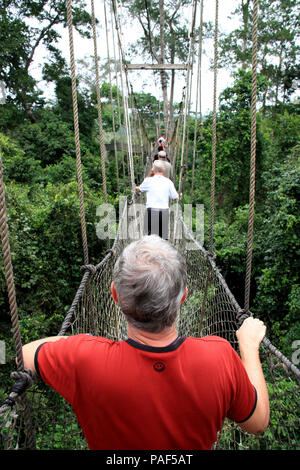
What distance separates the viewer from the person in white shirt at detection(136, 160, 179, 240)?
225 cm

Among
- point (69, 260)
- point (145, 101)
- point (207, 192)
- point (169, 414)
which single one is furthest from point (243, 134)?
point (145, 101)

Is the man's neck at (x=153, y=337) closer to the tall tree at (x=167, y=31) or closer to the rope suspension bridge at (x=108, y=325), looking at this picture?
the rope suspension bridge at (x=108, y=325)

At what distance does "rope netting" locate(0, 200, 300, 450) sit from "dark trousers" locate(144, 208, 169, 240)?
0.27 m

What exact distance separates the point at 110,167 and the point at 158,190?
730 cm

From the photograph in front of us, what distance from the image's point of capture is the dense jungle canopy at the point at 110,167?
3959 mm

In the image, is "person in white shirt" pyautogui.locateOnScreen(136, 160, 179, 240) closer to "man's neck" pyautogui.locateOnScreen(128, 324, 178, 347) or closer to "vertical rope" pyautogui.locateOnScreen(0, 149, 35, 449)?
"vertical rope" pyautogui.locateOnScreen(0, 149, 35, 449)

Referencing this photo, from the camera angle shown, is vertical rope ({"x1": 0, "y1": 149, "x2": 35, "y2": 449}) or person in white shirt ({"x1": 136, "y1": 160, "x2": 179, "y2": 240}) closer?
vertical rope ({"x1": 0, "y1": 149, "x2": 35, "y2": 449})

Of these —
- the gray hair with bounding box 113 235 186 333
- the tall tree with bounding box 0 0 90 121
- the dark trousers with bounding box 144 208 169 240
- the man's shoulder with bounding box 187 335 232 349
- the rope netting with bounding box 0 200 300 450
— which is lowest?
the rope netting with bounding box 0 200 300 450

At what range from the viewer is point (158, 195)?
2262mm

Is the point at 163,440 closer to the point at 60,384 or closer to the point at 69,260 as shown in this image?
the point at 60,384

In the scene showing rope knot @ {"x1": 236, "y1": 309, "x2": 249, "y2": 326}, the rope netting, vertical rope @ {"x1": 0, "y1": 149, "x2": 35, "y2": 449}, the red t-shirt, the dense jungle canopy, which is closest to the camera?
the red t-shirt

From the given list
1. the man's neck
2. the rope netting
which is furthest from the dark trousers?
the man's neck

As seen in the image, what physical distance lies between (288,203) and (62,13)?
9.26 metres

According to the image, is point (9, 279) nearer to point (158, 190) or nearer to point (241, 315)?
point (241, 315)
